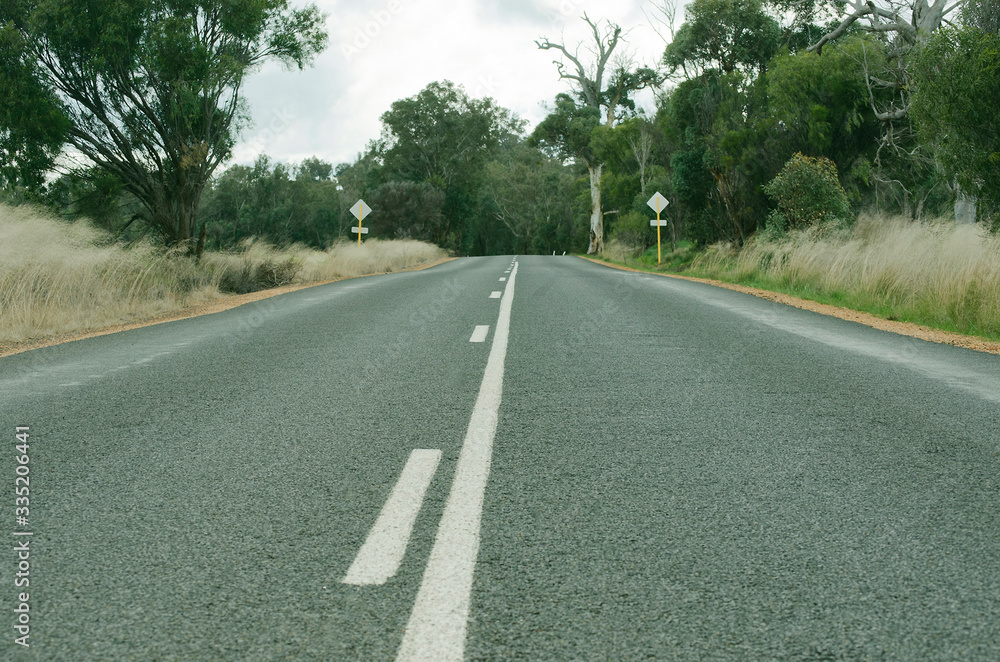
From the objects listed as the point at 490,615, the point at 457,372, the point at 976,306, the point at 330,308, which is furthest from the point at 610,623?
the point at 330,308

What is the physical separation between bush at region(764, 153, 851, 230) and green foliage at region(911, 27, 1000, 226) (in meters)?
6.59

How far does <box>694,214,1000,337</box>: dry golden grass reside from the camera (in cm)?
1042

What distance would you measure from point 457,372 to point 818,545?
4205mm

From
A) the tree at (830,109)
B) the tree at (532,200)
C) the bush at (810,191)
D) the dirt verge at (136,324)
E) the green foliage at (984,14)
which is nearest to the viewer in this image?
the dirt verge at (136,324)

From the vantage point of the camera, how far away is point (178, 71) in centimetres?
2184

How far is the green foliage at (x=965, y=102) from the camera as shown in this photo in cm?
1338

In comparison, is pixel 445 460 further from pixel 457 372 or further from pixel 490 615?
pixel 457 372

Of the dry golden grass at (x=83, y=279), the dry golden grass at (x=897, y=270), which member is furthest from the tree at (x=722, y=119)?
the dry golden grass at (x=83, y=279)

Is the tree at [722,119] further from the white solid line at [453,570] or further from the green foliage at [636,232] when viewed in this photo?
the white solid line at [453,570]

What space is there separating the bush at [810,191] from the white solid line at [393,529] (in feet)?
65.3

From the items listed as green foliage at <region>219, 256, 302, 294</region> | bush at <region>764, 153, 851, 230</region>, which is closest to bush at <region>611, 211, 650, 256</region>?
bush at <region>764, 153, 851, 230</region>

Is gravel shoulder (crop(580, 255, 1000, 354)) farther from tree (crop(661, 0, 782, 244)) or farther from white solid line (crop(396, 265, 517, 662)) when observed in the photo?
tree (crop(661, 0, 782, 244))

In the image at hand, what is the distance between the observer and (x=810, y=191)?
2156 cm

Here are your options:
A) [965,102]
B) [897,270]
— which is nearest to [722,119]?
[965,102]
